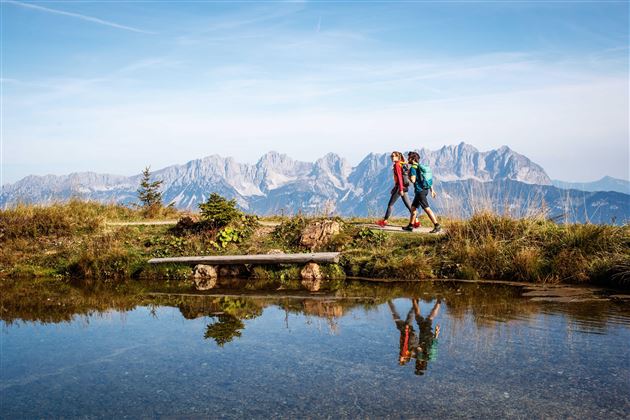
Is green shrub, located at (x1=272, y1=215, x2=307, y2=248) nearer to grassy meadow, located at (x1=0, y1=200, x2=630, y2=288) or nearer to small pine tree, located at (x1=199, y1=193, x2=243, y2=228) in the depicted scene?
grassy meadow, located at (x1=0, y1=200, x2=630, y2=288)

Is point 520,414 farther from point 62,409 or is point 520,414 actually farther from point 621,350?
point 62,409

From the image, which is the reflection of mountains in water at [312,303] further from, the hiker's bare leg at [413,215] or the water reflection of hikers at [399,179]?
the water reflection of hikers at [399,179]

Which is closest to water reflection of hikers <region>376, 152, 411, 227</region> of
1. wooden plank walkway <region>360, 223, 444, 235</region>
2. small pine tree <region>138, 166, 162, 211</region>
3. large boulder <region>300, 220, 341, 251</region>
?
wooden plank walkway <region>360, 223, 444, 235</region>

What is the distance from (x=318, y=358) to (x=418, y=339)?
1.90 meters

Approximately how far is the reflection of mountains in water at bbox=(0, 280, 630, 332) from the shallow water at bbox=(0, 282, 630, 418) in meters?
0.07

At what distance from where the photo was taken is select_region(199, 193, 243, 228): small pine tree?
18.7 meters

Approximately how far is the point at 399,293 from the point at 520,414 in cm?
725

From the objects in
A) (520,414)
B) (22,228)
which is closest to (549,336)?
(520,414)

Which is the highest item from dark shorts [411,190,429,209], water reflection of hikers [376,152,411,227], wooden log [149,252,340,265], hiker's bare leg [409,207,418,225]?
water reflection of hikers [376,152,411,227]

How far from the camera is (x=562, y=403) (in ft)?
20.6

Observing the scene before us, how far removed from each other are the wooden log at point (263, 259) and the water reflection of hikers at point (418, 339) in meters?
4.16

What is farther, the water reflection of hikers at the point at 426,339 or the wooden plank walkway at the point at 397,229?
the wooden plank walkway at the point at 397,229

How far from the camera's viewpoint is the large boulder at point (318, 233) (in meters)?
17.3

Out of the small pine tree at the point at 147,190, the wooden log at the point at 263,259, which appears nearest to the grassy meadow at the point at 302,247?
the wooden log at the point at 263,259
